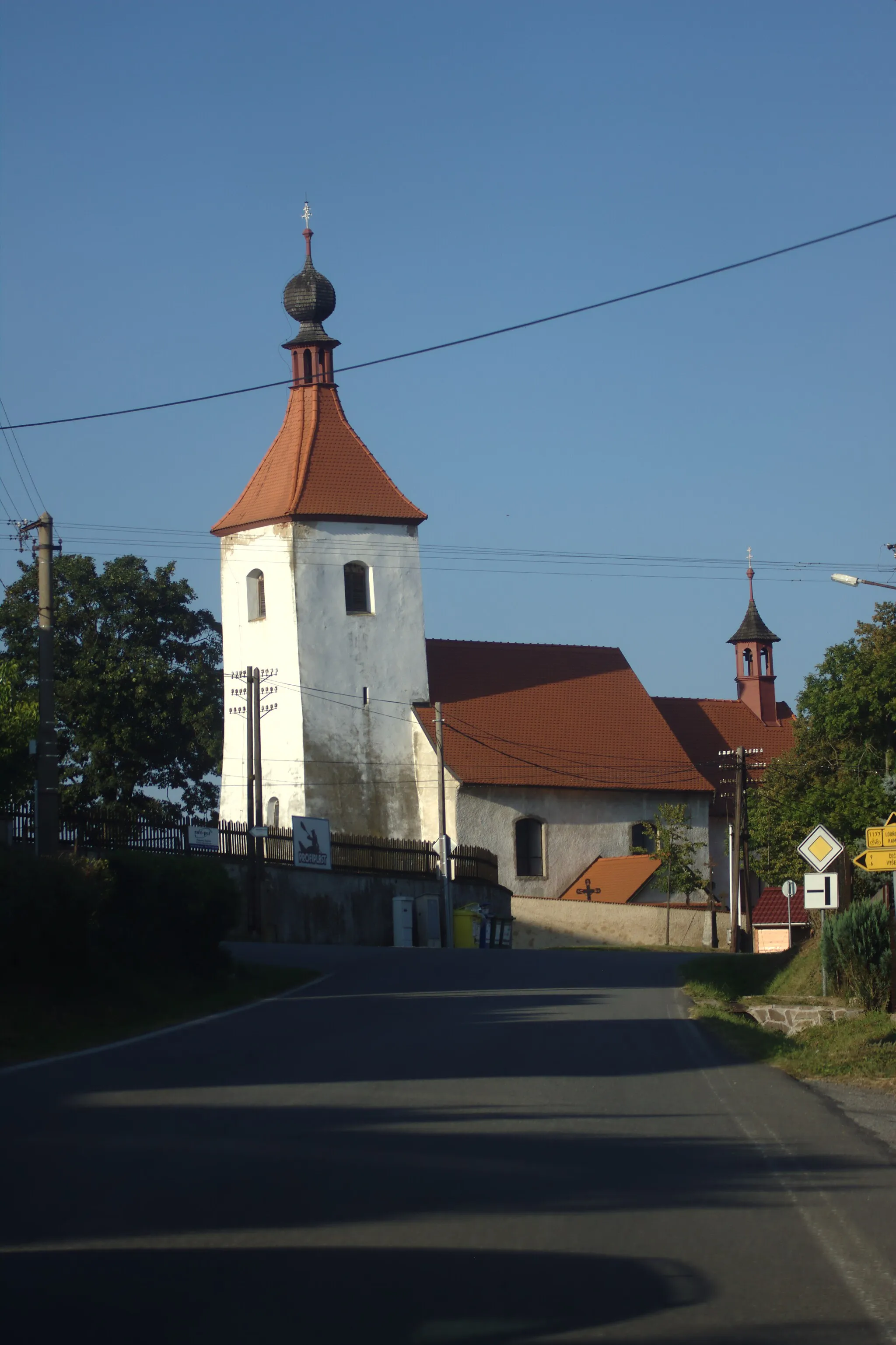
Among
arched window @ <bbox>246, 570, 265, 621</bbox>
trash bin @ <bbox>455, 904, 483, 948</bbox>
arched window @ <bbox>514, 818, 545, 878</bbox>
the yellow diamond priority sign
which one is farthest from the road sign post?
the yellow diamond priority sign

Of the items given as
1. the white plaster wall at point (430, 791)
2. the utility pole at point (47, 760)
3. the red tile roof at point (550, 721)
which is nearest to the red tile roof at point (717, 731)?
the red tile roof at point (550, 721)

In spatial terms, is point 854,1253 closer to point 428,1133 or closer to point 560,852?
point 428,1133

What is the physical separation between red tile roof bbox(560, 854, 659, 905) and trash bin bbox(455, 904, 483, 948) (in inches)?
376

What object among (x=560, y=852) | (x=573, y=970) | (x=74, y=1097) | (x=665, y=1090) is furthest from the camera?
(x=560, y=852)

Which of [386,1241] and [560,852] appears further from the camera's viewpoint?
[560,852]

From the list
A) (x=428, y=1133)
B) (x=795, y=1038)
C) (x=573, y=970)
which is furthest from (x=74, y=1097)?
(x=573, y=970)

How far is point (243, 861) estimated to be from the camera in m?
39.3

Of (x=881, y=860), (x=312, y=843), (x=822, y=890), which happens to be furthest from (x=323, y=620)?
(x=881, y=860)

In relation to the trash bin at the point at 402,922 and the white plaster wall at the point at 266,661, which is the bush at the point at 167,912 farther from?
the white plaster wall at the point at 266,661

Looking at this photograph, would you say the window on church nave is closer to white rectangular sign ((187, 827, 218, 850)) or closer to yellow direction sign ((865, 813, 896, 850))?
white rectangular sign ((187, 827, 218, 850))

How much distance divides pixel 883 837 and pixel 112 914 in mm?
9398

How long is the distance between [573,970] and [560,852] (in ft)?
105

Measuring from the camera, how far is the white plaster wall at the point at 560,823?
57.5 meters

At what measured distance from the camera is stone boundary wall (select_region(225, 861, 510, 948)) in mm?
40219
